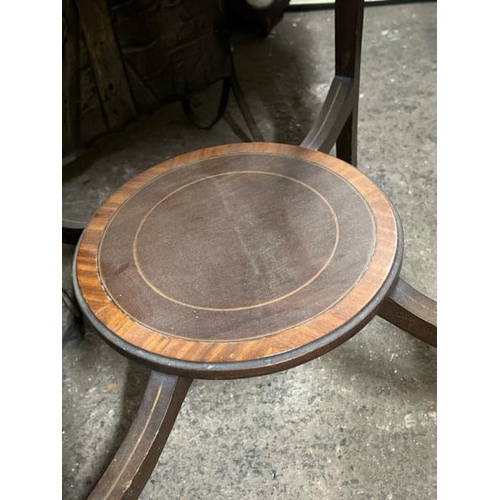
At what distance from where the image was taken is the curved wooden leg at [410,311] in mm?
1076

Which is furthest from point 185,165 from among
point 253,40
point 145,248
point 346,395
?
point 253,40

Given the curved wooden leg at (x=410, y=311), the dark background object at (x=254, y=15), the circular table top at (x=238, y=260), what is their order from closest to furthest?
1. the circular table top at (x=238, y=260)
2. the curved wooden leg at (x=410, y=311)
3. the dark background object at (x=254, y=15)

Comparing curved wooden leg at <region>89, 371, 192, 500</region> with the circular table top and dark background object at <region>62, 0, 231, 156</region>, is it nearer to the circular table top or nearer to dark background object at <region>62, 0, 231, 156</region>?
the circular table top

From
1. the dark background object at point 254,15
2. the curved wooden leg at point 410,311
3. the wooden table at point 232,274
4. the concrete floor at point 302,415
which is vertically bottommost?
the concrete floor at point 302,415

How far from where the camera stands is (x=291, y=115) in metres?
2.19

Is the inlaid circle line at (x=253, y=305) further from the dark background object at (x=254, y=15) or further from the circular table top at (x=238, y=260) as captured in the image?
the dark background object at (x=254, y=15)

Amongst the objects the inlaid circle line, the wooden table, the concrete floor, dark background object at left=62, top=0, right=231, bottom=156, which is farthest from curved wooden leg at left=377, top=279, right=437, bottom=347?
dark background object at left=62, top=0, right=231, bottom=156

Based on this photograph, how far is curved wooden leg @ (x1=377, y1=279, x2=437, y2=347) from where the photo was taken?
3.53 feet

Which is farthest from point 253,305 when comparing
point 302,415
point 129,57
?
point 129,57

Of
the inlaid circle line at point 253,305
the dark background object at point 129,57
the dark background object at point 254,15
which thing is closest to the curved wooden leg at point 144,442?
the inlaid circle line at point 253,305

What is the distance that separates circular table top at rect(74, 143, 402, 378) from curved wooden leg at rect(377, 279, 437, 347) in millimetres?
70

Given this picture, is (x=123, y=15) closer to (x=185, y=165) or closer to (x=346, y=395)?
(x=185, y=165)

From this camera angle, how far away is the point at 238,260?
1061mm

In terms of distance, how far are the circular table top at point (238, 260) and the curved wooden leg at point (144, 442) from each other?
69 millimetres
